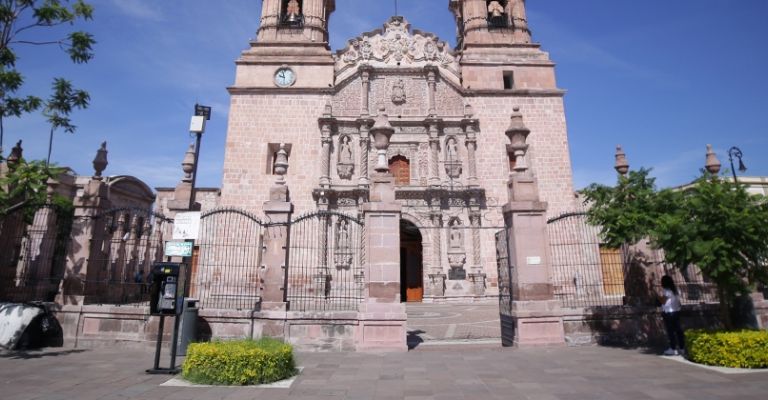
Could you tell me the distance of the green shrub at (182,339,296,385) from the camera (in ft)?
18.3

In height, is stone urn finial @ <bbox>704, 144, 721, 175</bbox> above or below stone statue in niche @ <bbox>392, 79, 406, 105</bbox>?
below

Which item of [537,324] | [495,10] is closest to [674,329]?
[537,324]

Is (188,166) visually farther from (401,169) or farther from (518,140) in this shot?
(401,169)

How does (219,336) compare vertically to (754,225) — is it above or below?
below

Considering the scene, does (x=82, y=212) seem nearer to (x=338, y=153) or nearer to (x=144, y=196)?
(x=338, y=153)

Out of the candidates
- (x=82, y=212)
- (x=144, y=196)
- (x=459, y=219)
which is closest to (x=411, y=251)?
(x=459, y=219)

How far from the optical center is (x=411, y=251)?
815 inches

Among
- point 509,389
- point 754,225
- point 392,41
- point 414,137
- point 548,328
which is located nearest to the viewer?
point 509,389

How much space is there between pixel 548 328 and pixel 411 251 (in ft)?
40.6

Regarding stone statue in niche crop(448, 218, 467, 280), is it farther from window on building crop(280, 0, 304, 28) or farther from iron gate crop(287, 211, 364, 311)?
window on building crop(280, 0, 304, 28)

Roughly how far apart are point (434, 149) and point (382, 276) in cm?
1312

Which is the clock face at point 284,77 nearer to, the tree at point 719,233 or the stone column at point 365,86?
the stone column at point 365,86

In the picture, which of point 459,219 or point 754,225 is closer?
point 754,225

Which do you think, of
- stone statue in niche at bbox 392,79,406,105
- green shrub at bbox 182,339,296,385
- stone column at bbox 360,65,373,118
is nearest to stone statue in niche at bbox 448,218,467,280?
stone statue in niche at bbox 392,79,406,105
